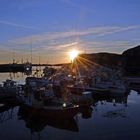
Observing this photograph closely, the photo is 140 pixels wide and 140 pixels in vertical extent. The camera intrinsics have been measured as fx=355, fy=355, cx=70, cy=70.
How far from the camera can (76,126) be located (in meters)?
36.3

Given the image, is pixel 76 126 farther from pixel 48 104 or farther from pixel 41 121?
pixel 48 104

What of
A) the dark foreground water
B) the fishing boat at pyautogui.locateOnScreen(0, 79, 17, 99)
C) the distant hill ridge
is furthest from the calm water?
the distant hill ridge

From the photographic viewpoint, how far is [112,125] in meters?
36.3

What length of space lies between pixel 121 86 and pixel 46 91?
28.6 metres

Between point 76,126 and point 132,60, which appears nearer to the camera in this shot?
point 76,126

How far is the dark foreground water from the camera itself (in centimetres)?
3184

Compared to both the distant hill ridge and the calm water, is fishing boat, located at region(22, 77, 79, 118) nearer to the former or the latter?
the calm water

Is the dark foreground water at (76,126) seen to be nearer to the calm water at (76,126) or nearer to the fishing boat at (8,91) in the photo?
the calm water at (76,126)

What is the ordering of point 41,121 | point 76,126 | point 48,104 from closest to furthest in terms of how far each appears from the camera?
point 76,126, point 41,121, point 48,104

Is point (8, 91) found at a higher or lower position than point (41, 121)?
higher

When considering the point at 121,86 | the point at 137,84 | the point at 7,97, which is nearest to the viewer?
the point at 7,97

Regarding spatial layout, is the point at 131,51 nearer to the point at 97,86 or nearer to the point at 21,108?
the point at 97,86

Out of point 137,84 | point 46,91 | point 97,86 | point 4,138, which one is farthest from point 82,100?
point 137,84

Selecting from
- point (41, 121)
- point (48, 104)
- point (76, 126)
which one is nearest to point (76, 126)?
point (76, 126)
